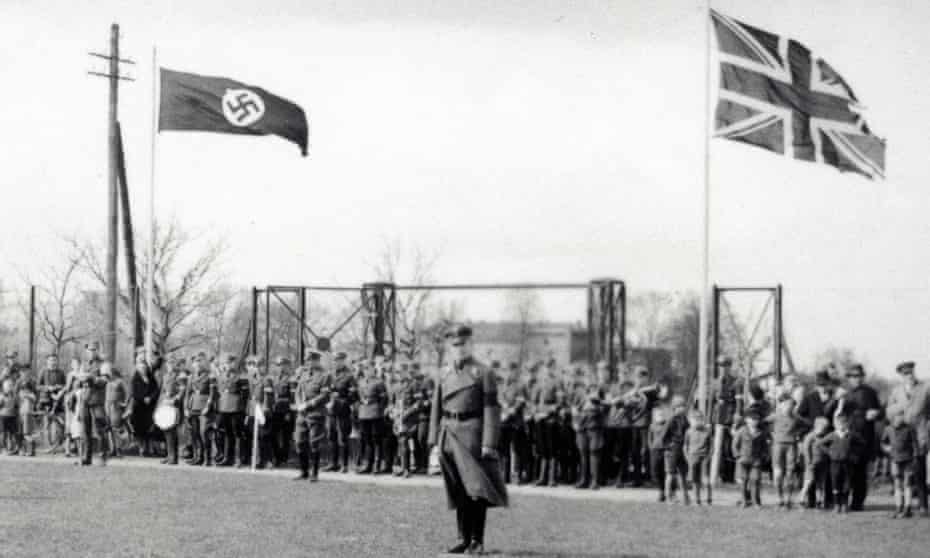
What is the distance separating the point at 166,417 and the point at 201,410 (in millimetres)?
593

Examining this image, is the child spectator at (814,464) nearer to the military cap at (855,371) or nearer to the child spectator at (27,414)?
the military cap at (855,371)

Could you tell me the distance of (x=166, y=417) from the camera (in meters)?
20.6

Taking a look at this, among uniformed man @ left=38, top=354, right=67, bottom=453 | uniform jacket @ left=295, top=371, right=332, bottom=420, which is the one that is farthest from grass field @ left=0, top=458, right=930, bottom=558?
uniformed man @ left=38, top=354, right=67, bottom=453

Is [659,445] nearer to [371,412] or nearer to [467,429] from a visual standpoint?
[371,412]

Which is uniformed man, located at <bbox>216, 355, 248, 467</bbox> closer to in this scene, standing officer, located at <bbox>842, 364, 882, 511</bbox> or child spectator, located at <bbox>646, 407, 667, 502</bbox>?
child spectator, located at <bbox>646, 407, 667, 502</bbox>

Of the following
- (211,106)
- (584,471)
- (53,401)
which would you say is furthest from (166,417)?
(584,471)

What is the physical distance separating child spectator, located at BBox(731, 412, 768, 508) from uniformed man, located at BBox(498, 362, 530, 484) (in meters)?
3.55

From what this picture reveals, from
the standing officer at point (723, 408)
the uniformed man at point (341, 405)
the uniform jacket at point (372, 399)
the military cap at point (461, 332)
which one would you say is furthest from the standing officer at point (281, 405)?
the military cap at point (461, 332)

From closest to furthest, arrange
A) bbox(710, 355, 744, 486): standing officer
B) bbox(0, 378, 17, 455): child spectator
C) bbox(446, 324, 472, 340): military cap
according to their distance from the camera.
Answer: bbox(446, 324, 472, 340): military cap
bbox(710, 355, 744, 486): standing officer
bbox(0, 378, 17, 455): child spectator

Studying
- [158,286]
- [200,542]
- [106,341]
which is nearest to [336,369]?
[106,341]

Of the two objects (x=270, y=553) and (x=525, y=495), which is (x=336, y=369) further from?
(x=270, y=553)

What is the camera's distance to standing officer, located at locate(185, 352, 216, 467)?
68.1 ft

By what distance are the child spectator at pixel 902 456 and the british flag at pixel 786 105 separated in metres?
4.28

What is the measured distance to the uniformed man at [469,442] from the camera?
10.2 m
